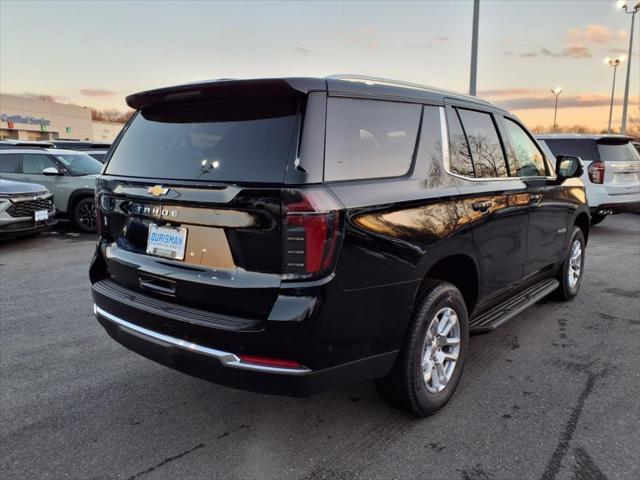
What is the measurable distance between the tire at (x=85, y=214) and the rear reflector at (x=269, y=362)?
29.0ft

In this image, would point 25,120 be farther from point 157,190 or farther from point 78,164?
point 157,190

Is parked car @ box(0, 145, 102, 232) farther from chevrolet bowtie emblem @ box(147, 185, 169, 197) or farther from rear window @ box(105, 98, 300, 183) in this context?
chevrolet bowtie emblem @ box(147, 185, 169, 197)

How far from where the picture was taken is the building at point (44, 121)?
203ft

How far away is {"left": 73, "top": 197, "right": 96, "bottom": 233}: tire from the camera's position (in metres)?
9.98

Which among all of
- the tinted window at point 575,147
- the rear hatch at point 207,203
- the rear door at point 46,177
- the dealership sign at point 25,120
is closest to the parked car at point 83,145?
the rear door at point 46,177

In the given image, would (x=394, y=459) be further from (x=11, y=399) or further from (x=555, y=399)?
(x=11, y=399)

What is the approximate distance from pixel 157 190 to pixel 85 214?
845cm

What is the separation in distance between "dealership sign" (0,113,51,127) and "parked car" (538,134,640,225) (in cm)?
6814

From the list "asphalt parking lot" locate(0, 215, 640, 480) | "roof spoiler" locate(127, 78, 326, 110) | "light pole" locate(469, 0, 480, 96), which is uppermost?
"light pole" locate(469, 0, 480, 96)

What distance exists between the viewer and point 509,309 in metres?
3.82

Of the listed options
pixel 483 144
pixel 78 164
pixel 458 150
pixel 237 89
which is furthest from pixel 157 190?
pixel 78 164

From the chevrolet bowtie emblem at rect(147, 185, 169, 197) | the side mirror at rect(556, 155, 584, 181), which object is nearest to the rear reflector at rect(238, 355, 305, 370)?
the chevrolet bowtie emblem at rect(147, 185, 169, 197)

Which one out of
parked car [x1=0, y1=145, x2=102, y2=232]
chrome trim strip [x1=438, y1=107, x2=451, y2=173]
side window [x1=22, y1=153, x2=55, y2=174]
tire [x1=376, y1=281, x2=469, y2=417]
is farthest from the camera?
side window [x1=22, y1=153, x2=55, y2=174]

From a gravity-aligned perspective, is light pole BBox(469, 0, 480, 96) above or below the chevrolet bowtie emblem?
above
